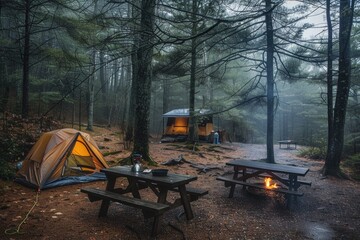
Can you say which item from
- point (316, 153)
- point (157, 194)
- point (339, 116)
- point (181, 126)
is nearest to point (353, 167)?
point (339, 116)

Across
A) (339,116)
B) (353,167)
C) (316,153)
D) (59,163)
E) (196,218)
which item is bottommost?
(196,218)

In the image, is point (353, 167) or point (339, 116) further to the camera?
point (353, 167)

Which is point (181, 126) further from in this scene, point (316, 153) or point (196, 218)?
point (196, 218)

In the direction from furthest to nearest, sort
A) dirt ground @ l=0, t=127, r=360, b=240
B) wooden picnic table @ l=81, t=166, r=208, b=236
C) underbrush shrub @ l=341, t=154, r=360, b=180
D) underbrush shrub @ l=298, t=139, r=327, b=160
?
underbrush shrub @ l=298, t=139, r=327, b=160 < underbrush shrub @ l=341, t=154, r=360, b=180 < dirt ground @ l=0, t=127, r=360, b=240 < wooden picnic table @ l=81, t=166, r=208, b=236

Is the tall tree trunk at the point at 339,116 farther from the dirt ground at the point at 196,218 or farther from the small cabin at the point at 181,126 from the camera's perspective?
the small cabin at the point at 181,126

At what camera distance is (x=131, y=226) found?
374 centimetres

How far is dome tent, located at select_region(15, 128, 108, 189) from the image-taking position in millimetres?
5820

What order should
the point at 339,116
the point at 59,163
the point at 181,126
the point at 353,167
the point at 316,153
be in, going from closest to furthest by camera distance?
the point at 59,163, the point at 339,116, the point at 353,167, the point at 316,153, the point at 181,126

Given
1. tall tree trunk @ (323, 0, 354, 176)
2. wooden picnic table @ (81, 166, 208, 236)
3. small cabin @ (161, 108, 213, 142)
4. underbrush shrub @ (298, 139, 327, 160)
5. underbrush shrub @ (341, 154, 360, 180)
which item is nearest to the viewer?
wooden picnic table @ (81, 166, 208, 236)

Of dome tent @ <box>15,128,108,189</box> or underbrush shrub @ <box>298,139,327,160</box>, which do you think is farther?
underbrush shrub @ <box>298,139,327,160</box>

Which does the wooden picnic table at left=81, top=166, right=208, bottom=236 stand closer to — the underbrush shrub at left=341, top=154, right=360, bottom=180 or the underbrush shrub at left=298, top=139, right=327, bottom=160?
the underbrush shrub at left=341, top=154, right=360, bottom=180

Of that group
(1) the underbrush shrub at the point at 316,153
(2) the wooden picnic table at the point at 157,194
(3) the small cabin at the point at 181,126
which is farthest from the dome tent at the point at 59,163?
(3) the small cabin at the point at 181,126

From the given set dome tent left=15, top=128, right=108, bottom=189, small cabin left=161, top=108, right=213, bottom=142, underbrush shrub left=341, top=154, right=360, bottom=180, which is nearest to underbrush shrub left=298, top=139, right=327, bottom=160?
underbrush shrub left=341, top=154, right=360, bottom=180

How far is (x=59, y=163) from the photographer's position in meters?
6.09
